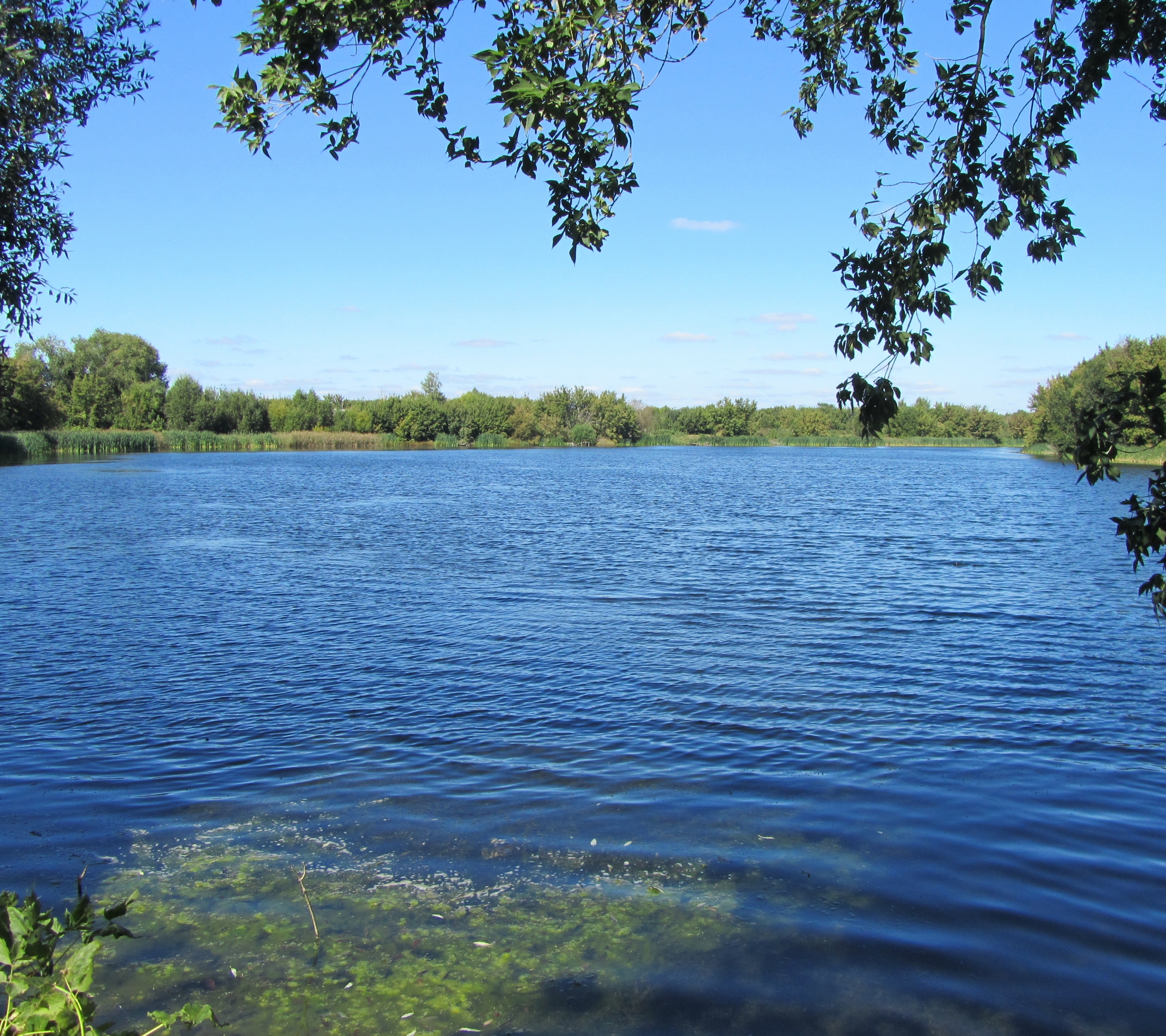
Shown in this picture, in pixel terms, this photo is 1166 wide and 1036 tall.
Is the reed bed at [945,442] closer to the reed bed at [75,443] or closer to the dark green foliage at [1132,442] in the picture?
the reed bed at [75,443]

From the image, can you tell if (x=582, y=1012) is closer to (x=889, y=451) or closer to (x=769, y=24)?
(x=769, y=24)

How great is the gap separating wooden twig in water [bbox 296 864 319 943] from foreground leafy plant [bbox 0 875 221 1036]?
9.93 feet

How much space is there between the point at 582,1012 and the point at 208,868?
3.52 m

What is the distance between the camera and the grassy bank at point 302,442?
81.9 metres

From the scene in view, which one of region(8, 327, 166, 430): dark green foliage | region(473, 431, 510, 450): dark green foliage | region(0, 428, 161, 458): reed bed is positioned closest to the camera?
region(0, 428, 161, 458): reed bed

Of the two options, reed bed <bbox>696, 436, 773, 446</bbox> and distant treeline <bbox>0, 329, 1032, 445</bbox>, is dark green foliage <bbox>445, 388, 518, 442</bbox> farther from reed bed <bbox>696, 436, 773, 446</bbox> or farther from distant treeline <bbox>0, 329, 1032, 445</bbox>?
reed bed <bbox>696, 436, 773, 446</bbox>

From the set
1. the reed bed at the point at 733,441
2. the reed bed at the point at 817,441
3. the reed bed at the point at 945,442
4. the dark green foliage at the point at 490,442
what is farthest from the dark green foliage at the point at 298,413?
the reed bed at the point at 945,442

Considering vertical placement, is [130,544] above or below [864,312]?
below

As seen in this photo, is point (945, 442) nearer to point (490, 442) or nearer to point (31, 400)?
point (490, 442)

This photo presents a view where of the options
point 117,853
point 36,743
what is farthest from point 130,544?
point 117,853

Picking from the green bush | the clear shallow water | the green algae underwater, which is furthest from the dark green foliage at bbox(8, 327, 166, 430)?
the green algae underwater

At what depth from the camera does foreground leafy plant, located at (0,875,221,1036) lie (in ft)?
9.38

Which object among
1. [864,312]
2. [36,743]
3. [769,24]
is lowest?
[36,743]

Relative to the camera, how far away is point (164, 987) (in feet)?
18.0
